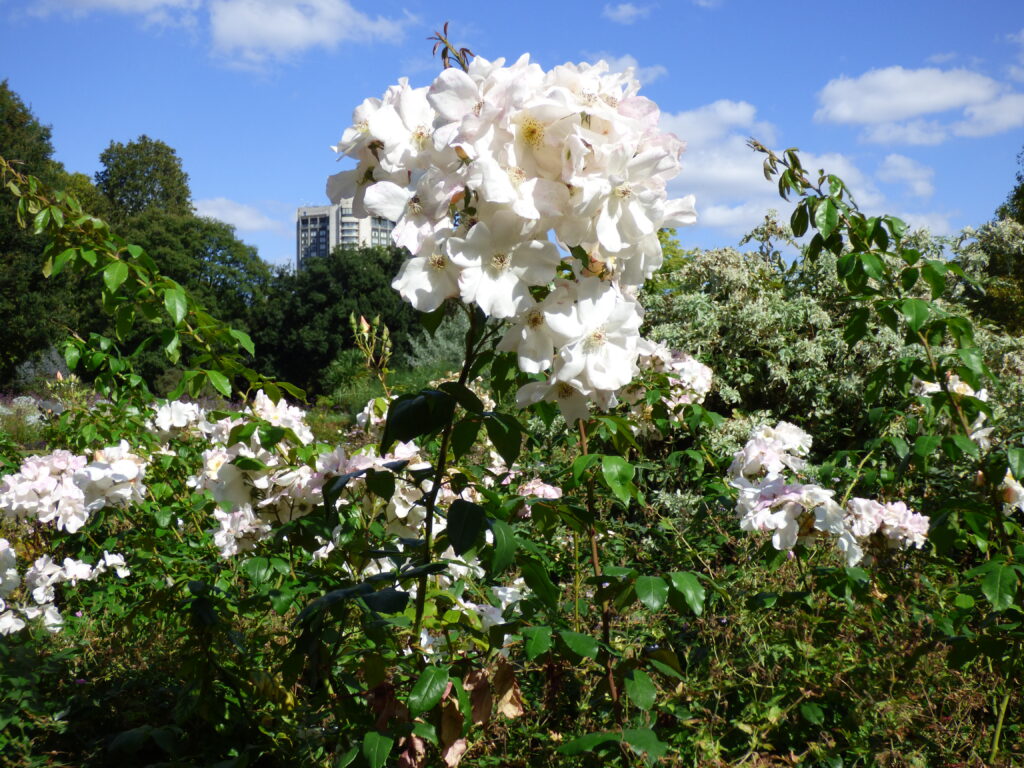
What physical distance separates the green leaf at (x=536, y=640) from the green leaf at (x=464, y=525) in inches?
10.8

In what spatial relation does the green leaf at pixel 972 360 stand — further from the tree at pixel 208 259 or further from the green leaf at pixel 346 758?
the tree at pixel 208 259

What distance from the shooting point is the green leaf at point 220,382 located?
1.83m

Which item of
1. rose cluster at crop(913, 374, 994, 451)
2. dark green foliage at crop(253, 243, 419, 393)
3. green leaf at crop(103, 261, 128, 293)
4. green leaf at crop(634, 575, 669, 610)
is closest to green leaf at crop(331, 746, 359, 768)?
green leaf at crop(634, 575, 669, 610)

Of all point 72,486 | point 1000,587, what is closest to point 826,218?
point 1000,587

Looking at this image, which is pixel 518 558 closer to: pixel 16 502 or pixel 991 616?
pixel 991 616

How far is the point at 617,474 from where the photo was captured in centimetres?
147

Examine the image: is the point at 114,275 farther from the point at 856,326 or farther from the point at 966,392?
the point at 966,392

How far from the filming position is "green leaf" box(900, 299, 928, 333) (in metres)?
1.99

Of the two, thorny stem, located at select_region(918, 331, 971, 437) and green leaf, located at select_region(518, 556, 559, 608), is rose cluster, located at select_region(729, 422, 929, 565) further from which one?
green leaf, located at select_region(518, 556, 559, 608)

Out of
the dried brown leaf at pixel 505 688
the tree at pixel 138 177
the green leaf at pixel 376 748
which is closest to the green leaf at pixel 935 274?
the dried brown leaf at pixel 505 688

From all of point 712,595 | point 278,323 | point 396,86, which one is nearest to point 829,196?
point 712,595

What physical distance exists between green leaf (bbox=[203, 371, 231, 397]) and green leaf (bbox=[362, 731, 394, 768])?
2.73 ft

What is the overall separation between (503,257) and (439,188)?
0.44ft

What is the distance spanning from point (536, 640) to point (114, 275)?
128 centimetres
